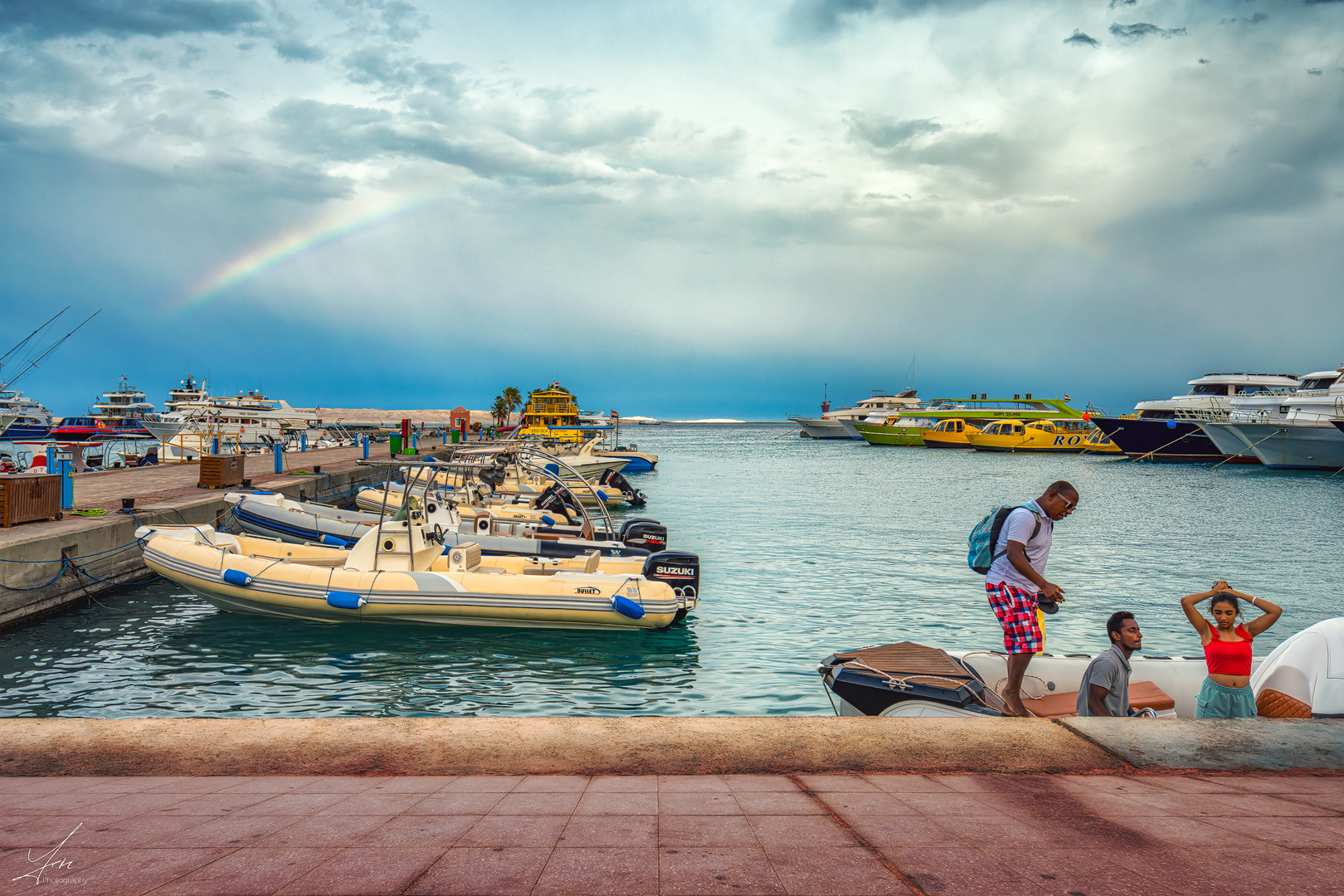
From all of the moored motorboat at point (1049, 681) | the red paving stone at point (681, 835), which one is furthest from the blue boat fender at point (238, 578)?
the moored motorboat at point (1049, 681)

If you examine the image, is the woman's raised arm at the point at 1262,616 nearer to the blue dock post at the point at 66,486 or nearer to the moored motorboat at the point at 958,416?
the blue dock post at the point at 66,486

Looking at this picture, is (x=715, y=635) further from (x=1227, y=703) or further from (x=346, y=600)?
(x=1227, y=703)

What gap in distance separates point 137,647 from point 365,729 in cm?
954

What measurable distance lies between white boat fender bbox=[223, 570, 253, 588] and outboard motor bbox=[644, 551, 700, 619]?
21.1 ft

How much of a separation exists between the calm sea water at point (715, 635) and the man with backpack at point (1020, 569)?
3.29m

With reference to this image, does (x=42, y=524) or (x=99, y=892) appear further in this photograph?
(x=42, y=524)

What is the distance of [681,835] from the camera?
3271 millimetres

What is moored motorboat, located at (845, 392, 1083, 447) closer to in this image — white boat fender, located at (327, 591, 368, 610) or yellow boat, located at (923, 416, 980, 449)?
yellow boat, located at (923, 416, 980, 449)

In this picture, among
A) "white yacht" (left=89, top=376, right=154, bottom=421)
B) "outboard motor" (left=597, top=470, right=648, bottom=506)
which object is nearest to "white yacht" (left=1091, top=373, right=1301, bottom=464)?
"outboard motor" (left=597, top=470, right=648, bottom=506)

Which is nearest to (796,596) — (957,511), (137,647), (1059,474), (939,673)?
(939,673)

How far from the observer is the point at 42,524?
14375 millimetres

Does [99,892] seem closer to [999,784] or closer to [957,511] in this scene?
[999,784]

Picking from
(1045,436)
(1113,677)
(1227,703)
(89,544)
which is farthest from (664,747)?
(1045,436)

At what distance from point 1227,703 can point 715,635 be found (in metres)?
8.57
